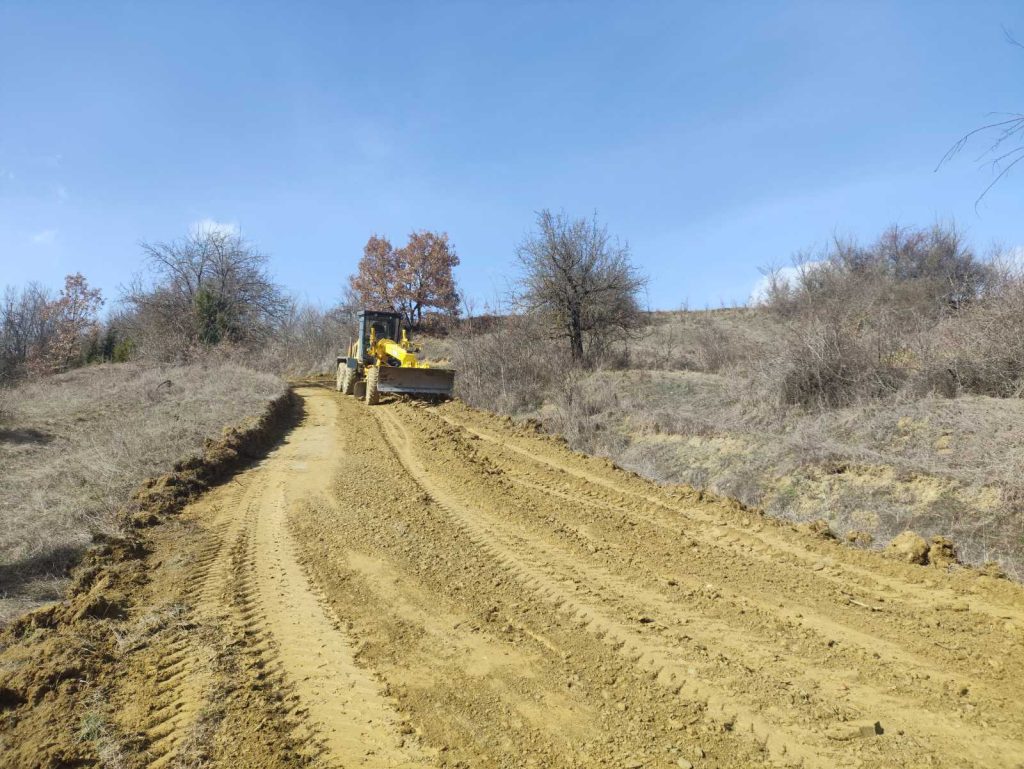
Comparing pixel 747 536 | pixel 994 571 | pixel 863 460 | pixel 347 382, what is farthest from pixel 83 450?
pixel 994 571

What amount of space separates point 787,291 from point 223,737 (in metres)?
32.3

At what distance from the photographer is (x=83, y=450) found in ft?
36.7

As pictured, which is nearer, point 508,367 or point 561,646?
point 561,646

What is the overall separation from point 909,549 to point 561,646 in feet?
12.0

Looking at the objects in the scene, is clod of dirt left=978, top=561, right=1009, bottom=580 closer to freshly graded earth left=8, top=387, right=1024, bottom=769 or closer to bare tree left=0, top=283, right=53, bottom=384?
freshly graded earth left=8, top=387, right=1024, bottom=769

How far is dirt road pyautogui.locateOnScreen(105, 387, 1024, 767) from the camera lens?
3.18m

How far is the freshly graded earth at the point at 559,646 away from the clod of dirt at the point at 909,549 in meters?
0.20

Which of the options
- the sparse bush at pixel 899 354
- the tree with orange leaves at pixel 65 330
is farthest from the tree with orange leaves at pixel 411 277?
the sparse bush at pixel 899 354

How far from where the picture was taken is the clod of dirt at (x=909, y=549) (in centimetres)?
572

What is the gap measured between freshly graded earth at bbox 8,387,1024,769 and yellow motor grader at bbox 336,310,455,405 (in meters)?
10.5

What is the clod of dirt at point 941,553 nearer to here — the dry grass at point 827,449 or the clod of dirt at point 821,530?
the dry grass at point 827,449

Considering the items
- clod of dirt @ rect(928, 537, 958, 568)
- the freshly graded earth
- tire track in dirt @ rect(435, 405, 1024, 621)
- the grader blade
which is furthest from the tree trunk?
clod of dirt @ rect(928, 537, 958, 568)

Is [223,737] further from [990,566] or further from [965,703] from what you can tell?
[990,566]

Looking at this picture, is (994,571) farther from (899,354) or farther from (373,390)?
(373,390)
